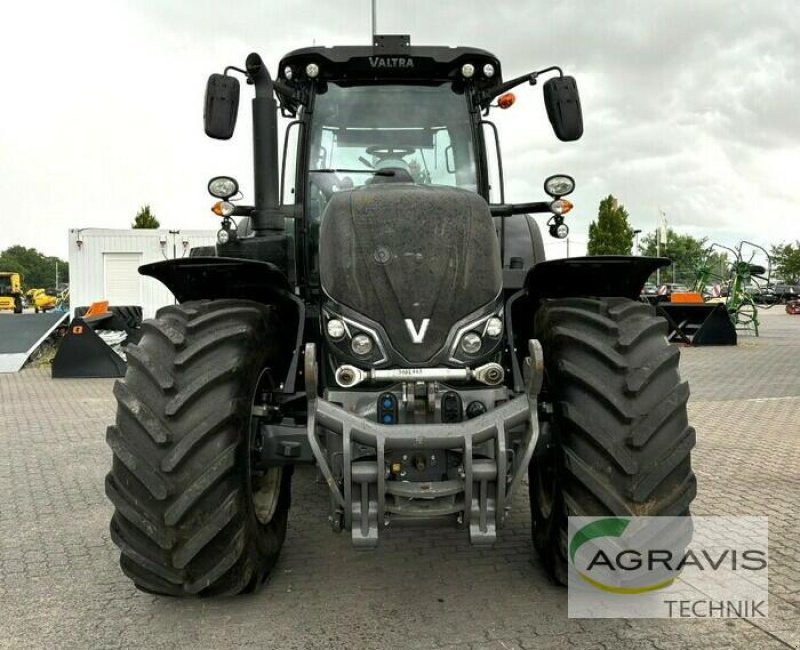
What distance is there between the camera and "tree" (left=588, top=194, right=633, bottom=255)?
198 ft

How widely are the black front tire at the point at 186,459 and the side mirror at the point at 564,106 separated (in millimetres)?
2334

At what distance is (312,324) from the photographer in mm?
4281

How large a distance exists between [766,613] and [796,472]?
9.72 feet

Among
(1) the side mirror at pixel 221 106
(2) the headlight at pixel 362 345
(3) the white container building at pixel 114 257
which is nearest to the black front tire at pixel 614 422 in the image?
(2) the headlight at pixel 362 345

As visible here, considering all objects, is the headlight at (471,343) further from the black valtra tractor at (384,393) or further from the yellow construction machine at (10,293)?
the yellow construction machine at (10,293)

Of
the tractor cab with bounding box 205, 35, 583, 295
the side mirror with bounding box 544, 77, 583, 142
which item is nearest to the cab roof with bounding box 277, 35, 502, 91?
the tractor cab with bounding box 205, 35, 583, 295

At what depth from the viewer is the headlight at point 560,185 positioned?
4254 millimetres

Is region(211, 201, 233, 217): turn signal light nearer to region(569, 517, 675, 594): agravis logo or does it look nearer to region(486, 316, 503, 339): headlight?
region(486, 316, 503, 339): headlight

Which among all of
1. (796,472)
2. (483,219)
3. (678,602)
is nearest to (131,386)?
(483,219)

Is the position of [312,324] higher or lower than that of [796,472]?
higher

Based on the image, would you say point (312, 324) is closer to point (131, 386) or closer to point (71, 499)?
point (131, 386)

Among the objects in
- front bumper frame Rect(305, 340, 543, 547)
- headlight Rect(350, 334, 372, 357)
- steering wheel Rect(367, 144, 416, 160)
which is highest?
steering wheel Rect(367, 144, 416, 160)

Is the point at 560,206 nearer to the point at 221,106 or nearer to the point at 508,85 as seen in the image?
the point at 508,85

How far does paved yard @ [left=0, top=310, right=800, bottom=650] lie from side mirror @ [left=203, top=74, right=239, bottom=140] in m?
2.40
